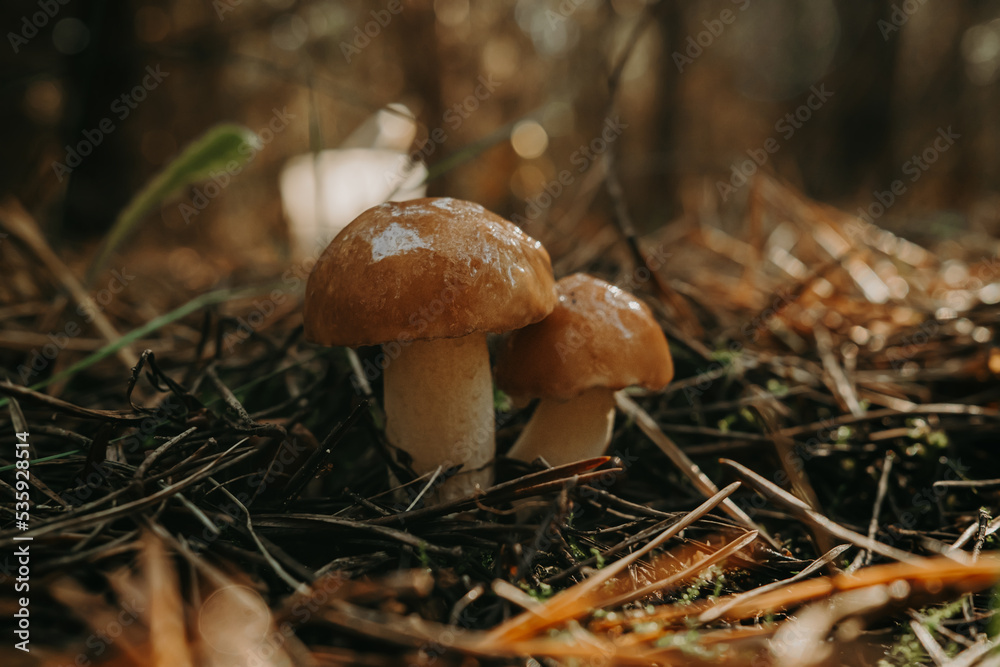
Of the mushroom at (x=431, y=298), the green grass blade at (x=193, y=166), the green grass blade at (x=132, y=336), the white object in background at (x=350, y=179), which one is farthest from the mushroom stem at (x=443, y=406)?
the white object in background at (x=350, y=179)

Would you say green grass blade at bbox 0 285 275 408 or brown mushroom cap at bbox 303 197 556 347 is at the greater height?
brown mushroom cap at bbox 303 197 556 347

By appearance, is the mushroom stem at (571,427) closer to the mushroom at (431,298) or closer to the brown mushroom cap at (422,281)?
the mushroom at (431,298)

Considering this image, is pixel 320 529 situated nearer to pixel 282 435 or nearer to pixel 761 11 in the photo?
pixel 282 435

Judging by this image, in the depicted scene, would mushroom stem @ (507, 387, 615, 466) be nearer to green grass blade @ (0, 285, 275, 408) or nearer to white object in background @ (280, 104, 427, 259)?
green grass blade @ (0, 285, 275, 408)

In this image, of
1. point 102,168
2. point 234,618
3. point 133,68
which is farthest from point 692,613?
point 102,168

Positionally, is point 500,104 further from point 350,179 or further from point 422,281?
point 422,281

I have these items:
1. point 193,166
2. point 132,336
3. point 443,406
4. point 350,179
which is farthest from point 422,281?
point 350,179

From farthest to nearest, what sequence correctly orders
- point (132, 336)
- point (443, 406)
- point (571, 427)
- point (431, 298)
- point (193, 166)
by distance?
point (193, 166) → point (132, 336) → point (571, 427) → point (443, 406) → point (431, 298)

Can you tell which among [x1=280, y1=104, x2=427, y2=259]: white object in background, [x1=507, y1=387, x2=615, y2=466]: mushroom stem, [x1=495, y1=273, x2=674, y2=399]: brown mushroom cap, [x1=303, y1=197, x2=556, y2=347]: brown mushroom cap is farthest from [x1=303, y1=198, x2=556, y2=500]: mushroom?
[x1=280, y1=104, x2=427, y2=259]: white object in background

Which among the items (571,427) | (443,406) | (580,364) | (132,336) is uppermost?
(132,336)
